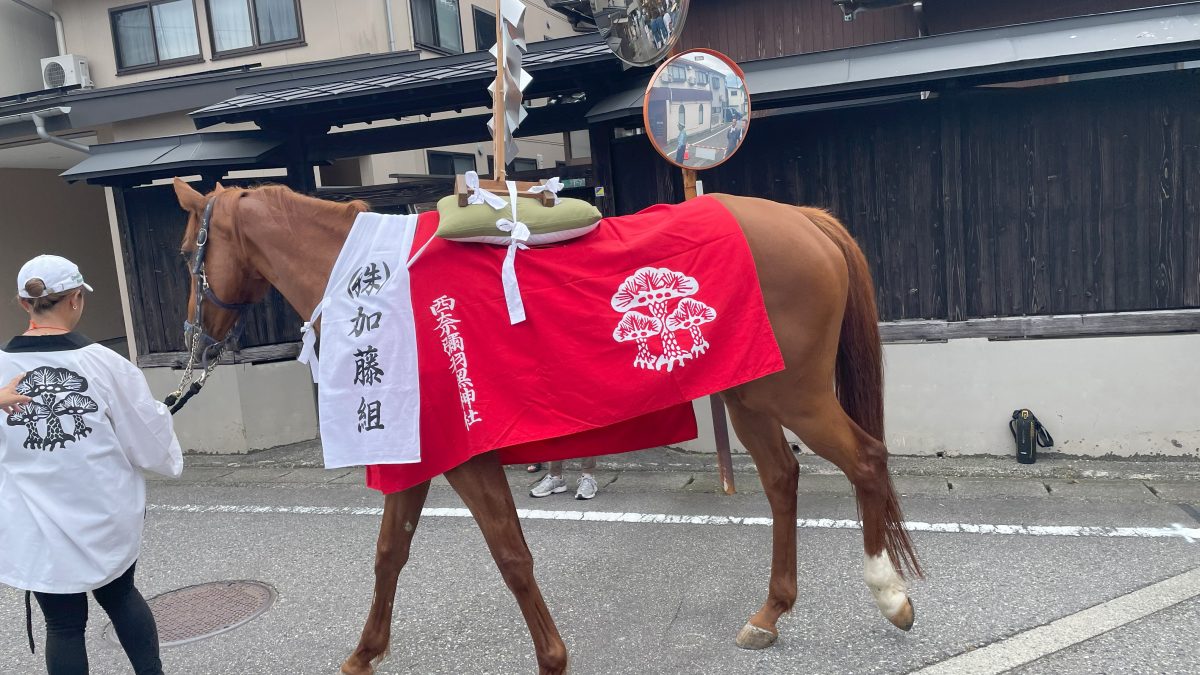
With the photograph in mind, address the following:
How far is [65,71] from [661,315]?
1145 cm

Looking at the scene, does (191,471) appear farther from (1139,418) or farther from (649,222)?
A: (1139,418)

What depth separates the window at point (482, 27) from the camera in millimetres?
12414

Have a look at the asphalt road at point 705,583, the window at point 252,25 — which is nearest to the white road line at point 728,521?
the asphalt road at point 705,583

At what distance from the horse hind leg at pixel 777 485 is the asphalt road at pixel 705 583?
199 millimetres

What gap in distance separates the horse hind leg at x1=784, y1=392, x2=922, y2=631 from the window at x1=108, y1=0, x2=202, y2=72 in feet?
35.0

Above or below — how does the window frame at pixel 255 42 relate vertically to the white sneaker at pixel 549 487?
above

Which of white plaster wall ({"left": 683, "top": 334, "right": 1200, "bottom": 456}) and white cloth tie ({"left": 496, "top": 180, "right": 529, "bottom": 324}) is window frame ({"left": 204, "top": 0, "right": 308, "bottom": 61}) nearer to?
white plaster wall ({"left": 683, "top": 334, "right": 1200, "bottom": 456})

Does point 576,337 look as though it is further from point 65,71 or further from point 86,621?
point 65,71

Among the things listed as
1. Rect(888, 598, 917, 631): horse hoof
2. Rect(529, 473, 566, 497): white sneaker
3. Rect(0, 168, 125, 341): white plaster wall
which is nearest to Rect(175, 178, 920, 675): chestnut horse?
Rect(888, 598, 917, 631): horse hoof

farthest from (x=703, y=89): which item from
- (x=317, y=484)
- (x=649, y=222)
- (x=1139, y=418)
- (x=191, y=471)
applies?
(x=191, y=471)

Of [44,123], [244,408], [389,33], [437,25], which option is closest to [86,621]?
[244,408]

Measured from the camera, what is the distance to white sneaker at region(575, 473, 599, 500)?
5.50 metres

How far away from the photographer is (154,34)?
10.8 meters

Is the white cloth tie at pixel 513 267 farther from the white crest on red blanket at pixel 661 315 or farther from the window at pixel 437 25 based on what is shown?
the window at pixel 437 25
